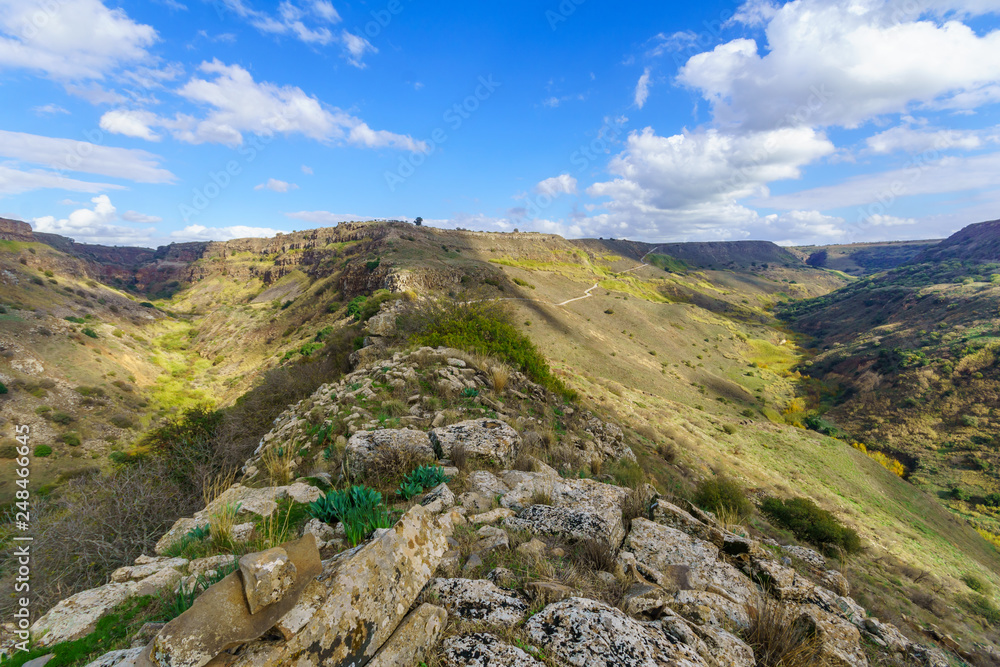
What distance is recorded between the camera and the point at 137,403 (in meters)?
34.8

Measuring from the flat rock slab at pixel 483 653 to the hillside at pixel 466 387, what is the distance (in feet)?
14.8

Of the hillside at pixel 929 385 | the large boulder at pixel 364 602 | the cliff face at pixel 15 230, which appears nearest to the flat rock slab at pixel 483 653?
the large boulder at pixel 364 602

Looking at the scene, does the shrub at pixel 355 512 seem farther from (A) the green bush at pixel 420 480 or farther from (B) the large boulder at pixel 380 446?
(B) the large boulder at pixel 380 446

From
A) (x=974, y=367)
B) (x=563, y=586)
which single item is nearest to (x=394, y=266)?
(x=563, y=586)

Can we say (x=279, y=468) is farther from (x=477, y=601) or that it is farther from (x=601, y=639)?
(x=601, y=639)

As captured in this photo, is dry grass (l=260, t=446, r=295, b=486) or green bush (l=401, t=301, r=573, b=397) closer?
dry grass (l=260, t=446, r=295, b=486)

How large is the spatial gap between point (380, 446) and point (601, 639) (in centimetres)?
409

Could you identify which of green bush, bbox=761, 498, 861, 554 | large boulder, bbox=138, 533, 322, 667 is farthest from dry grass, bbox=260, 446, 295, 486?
green bush, bbox=761, 498, 861, 554

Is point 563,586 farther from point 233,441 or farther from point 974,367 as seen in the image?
point 974,367

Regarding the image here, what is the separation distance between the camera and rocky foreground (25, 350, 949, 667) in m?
1.91

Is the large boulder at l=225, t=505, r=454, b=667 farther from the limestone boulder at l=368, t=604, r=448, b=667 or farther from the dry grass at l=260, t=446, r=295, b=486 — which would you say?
the dry grass at l=260, t=446, r=295, b=486

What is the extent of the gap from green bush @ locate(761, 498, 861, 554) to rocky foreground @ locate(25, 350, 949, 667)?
907cm

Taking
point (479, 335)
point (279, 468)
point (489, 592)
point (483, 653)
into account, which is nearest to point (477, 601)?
point (489, 592)

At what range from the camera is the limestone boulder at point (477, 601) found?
8.13 feet
